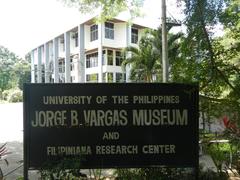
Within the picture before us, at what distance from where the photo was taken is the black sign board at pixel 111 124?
657 cm

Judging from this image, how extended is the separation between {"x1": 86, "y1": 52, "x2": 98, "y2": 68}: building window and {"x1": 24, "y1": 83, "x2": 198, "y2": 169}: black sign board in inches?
1994

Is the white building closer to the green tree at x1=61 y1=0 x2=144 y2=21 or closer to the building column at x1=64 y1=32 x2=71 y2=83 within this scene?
the building column at x1=64 y1=32 x2=71 y2=83

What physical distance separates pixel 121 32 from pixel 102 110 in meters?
48.8

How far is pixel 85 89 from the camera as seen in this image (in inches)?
260

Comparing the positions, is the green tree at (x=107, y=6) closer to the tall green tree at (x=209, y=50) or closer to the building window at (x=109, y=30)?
the tall green tree at (x=209, y=50)

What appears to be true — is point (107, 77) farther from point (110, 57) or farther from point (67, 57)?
point (67, 57)

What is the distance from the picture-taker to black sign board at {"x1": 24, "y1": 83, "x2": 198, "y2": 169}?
21.6ft

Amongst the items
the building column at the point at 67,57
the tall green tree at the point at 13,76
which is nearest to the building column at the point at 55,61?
the building column at the point at 67,57

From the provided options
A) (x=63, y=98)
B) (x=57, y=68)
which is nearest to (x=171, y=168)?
(x=63, y=98)

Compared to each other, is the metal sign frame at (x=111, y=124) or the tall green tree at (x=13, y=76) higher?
the tall green tree at (x=13, y=76)

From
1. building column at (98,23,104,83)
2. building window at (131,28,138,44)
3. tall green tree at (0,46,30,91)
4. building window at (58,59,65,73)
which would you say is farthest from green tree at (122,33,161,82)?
tall green tree at (0,46,30,91)

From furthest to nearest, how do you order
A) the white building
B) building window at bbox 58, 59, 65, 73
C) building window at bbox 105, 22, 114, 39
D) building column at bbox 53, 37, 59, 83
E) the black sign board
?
building window at bbox 58, 59, 65, 73 → building column at bbox 53, 37, 59, 83 → building window at bbox 105, 22, 114, 39 → the white building → the black sign board

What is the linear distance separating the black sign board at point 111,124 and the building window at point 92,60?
5066 cm

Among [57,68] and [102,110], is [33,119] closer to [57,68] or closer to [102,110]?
[102,110]
